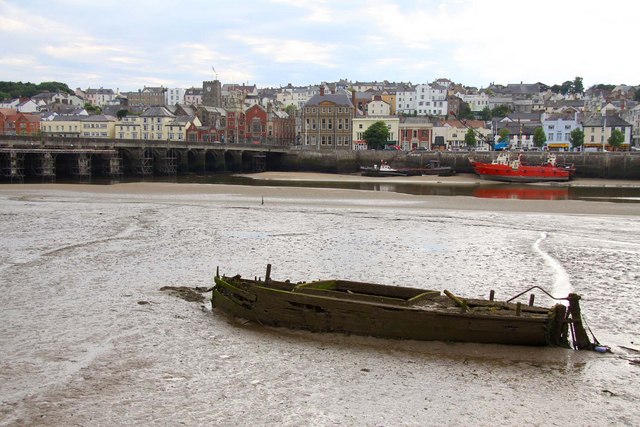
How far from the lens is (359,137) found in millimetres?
97000

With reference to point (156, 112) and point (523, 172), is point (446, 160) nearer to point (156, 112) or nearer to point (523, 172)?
point (523, 172)

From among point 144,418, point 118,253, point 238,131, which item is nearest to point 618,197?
point 118,253

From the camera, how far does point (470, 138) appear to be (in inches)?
3831

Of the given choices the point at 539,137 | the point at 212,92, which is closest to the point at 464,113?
the point at 539,137

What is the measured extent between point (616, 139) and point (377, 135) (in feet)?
109

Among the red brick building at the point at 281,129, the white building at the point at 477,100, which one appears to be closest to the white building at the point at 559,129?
the red brick building at the point at 281,129

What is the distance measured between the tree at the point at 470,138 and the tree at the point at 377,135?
1441cm

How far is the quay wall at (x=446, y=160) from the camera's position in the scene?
6675 centimetres

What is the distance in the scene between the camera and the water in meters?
9.18

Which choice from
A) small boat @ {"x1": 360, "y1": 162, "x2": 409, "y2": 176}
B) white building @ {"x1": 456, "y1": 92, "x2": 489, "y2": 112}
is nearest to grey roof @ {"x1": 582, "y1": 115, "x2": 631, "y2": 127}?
small boat @ {"x1": 360, "y1": 162, "x2": 409, "y2": 176}

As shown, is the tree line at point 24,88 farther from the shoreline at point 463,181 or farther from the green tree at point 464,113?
the shoreline at point 463,181

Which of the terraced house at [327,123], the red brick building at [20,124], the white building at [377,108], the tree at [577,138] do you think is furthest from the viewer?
the white building at [377,108]

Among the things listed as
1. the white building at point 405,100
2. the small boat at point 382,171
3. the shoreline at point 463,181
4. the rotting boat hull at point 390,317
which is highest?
the white building at point 405,100

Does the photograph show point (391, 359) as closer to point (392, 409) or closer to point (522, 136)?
point (392, 409)
